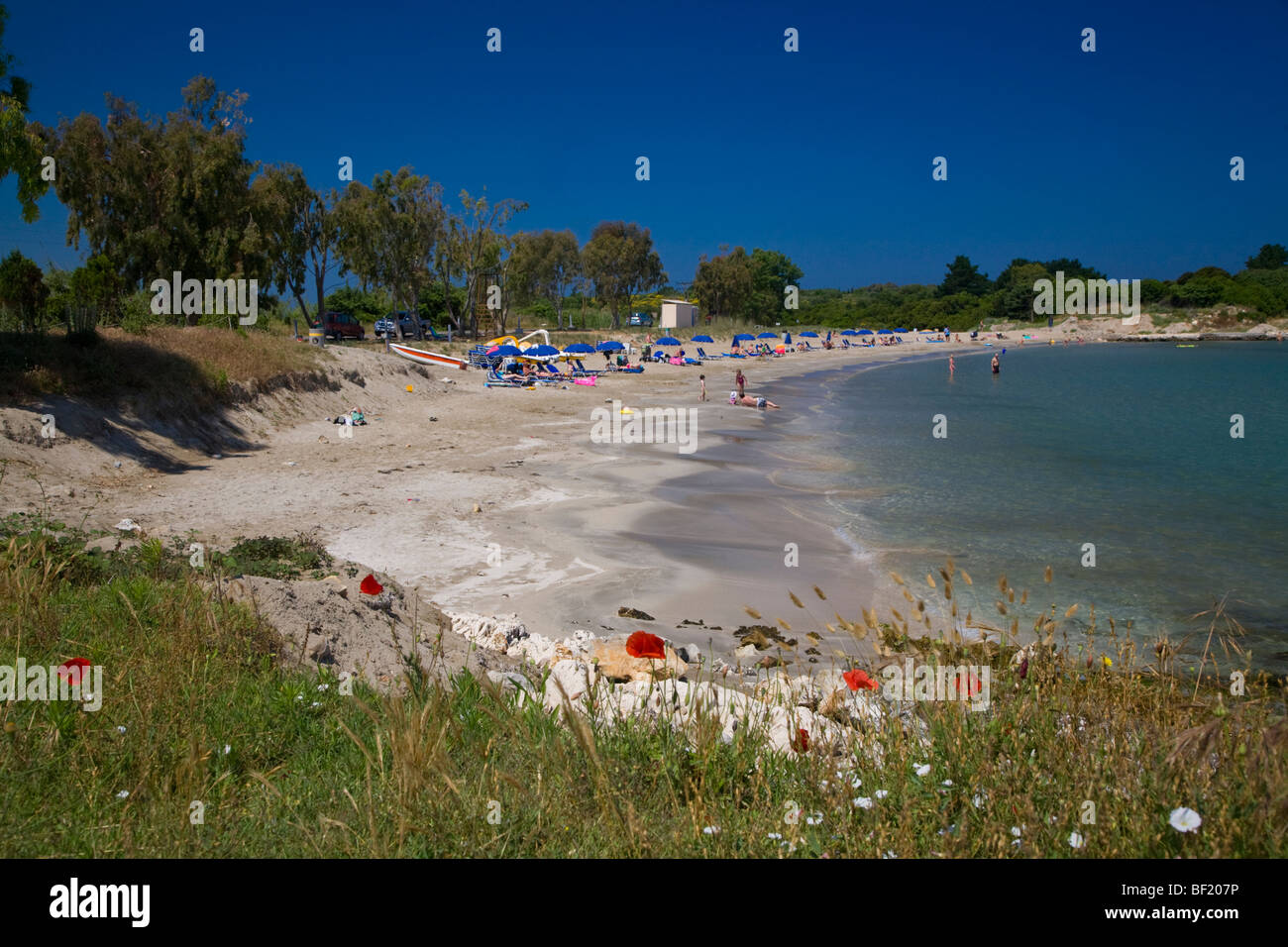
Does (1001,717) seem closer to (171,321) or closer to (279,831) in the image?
(279,831)

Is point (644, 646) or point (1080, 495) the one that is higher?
point (1080, 495)

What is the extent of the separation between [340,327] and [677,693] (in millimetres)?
47142

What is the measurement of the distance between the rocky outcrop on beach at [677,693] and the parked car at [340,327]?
1639 inches

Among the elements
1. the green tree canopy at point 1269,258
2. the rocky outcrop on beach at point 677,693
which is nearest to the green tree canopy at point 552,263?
the rocky outcrop on beach at point 677,693

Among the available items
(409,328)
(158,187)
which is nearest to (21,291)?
(158,187)

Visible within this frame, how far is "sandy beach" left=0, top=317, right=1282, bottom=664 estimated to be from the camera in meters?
10.7

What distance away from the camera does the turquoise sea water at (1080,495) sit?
11609 mm

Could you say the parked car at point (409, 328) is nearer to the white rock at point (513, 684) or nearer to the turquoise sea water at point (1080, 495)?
the turquoise sea water at point (1080, 495)

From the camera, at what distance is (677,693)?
13.5 ft

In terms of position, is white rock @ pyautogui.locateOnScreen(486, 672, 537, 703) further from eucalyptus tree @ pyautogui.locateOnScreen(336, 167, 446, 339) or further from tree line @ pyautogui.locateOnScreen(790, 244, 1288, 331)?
tree line @ pyautogui.locateOnScreen(790, 244, 1288, 331)

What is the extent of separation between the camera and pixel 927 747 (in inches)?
139

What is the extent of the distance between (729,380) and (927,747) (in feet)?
143

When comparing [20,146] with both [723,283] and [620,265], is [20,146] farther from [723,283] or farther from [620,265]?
[723,283]
